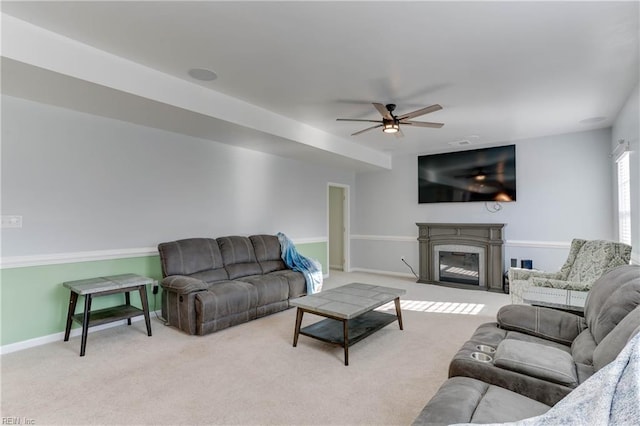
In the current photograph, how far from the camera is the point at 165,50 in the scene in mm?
2764

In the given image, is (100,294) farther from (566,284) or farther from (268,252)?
(566,284)

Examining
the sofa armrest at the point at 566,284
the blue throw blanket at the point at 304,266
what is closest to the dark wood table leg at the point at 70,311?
the blue throw blanket at the point at 304,266

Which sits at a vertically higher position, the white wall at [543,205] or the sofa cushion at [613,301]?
the white wall at [543,205]

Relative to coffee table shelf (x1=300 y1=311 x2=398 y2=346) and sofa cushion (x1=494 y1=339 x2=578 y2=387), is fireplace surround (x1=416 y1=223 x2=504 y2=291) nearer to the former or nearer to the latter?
coffee table shelf (x1=300 y1=311 x2=398 y2=346)

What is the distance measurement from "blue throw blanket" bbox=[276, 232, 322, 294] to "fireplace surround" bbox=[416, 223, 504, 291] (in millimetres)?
2488

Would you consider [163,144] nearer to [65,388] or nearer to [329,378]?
[65,388]

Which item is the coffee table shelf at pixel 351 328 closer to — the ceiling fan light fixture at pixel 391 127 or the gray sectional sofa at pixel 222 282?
the gray sectional sofa at pixel 222 282

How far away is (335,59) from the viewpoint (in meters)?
2.90

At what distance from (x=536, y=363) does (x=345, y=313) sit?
151 cm

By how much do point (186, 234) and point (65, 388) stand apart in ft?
7.64

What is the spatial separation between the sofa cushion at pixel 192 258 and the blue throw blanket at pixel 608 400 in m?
3.70

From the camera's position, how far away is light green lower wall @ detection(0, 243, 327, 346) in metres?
3.12

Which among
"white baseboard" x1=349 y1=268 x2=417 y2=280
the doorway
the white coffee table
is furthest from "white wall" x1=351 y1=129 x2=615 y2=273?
the white coffee table

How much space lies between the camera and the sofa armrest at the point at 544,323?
7.16 feet
